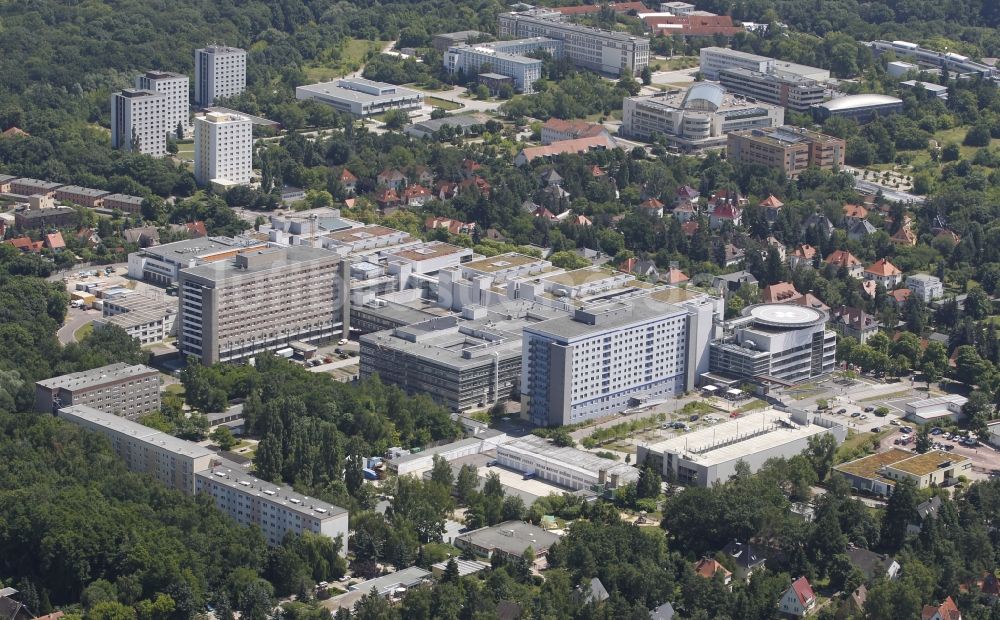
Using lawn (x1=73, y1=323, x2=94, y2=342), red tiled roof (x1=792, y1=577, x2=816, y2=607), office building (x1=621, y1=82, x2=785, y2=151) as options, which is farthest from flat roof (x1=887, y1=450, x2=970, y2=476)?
office building (x1=621, y1=82, x2=785, y2=151)

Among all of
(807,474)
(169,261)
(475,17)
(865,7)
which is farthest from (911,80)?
(807,474)

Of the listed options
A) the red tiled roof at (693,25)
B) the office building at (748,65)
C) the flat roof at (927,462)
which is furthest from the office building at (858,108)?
the flat roof at (927,462)

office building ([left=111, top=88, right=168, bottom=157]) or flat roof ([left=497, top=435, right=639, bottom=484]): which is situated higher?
office building ([left=111, top=88, right=168, bottom=157])

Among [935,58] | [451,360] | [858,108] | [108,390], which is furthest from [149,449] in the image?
[935,58]

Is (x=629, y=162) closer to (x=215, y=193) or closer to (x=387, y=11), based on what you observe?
(x=215, y=193)

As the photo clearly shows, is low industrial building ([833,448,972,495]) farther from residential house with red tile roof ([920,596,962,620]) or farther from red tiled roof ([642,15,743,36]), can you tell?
red tiled roof ([642,15,743,36])

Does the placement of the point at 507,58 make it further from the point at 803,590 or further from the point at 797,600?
the point at 797,600
